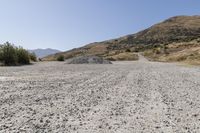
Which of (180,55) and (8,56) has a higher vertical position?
(8,56)

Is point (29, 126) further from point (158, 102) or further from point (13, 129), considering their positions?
point (158, 102)

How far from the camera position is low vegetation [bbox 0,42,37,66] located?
140 ft

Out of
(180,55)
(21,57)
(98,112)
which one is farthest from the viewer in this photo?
(180,55)

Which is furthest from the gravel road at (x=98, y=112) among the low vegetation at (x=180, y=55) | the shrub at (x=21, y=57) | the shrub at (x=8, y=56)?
the low vegetation at (x=180, y=55)

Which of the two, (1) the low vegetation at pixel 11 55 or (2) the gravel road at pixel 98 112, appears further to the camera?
(1) the low vegetation at pixel 11 55

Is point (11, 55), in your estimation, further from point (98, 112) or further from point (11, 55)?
point (98, 112)

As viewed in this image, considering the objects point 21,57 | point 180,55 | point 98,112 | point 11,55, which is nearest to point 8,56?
point 11,55

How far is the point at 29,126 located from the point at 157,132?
3091 mm

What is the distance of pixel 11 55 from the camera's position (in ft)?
143

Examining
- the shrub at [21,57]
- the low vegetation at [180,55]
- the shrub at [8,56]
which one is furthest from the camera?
the low vegetation at [180,55]

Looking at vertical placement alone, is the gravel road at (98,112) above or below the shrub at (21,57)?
below

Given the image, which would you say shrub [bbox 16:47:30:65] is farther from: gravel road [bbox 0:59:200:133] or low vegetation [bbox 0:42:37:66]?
gravel road [bbox 0:59:200:133]

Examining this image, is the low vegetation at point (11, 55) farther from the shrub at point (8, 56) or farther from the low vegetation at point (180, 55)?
the low vegetation at point (180, 55)

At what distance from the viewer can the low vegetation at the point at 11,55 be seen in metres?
42.8
